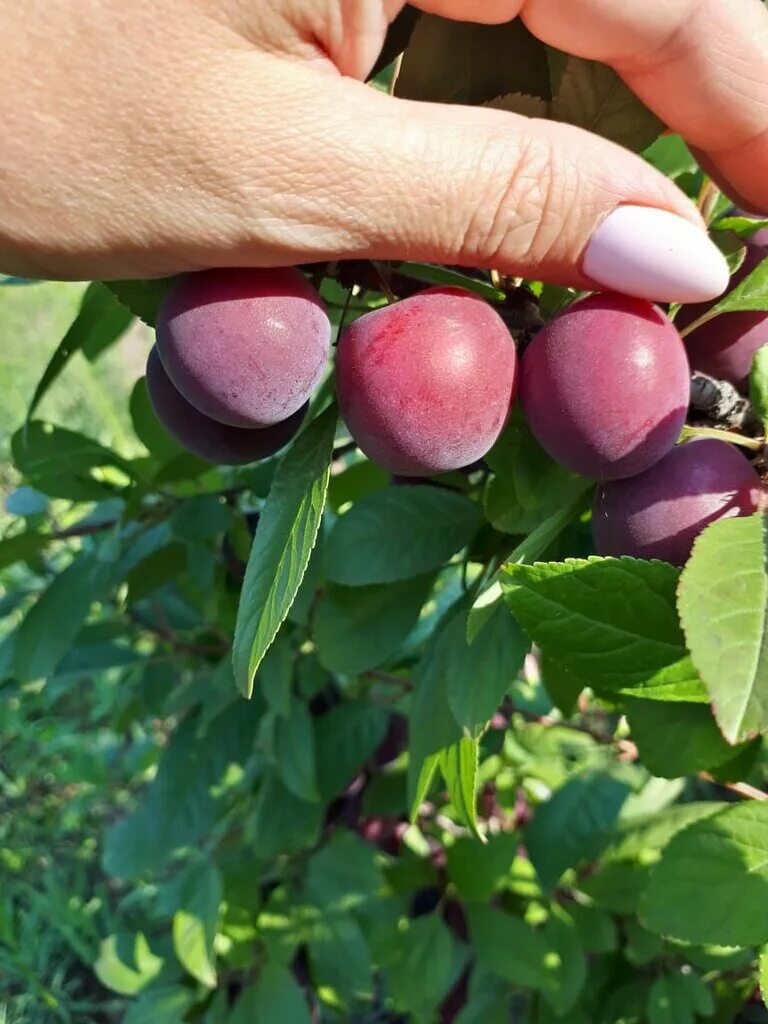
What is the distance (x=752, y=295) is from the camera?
70cm

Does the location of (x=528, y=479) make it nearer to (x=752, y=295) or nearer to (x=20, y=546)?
(x=752, y=295)

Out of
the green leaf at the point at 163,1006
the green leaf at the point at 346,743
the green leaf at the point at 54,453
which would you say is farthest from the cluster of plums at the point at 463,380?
the green leaf at the point at 163,1006

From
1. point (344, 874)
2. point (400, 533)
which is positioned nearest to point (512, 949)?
point (344, 874)

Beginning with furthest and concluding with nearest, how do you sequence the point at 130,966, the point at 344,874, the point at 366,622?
the point at 130,966 < the point at 344,874 < the point at 366,622

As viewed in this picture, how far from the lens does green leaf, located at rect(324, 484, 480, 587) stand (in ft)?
3.17

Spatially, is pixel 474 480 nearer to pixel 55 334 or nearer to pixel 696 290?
pixel 696 290

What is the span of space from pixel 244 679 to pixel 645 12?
60 centimetres

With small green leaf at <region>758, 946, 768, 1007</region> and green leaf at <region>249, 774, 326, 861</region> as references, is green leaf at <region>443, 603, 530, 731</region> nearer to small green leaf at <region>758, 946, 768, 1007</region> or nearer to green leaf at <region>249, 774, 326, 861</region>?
small green leaf at <region>758, 946, 768, 1007</region>

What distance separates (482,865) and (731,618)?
89 cm

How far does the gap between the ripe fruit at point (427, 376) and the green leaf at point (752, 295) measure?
0.58 ft

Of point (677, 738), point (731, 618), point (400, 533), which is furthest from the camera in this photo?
point (400, 533)

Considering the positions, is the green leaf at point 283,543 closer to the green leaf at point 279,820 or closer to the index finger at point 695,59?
the index finger at point 695,59

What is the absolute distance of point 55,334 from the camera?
397 centimetres

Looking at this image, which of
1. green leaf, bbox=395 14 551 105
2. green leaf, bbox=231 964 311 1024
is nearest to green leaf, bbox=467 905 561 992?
green leaf, bbox=231 964 311 1024
